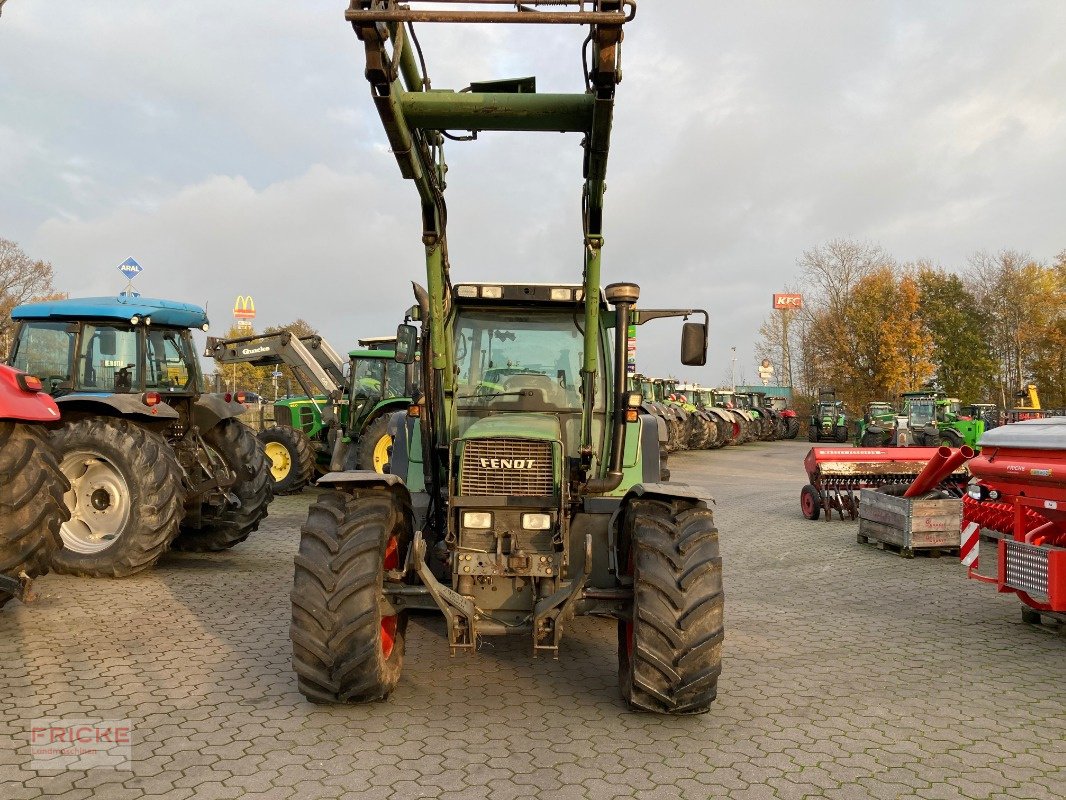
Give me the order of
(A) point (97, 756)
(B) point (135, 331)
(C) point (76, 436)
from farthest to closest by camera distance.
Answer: (B) point (135, 331) → (C) point (76, 436) → (A) point (97, 756)

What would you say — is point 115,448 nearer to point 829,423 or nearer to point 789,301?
point 829,423

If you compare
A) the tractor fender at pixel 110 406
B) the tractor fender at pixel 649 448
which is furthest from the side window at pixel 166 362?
the tractor fender at pixel 649 448

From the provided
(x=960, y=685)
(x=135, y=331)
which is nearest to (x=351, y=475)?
(x=960, y=685)

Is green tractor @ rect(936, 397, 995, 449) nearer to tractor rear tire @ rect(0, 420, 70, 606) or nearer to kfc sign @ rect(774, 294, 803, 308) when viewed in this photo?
tractor rear tire @ rect(0, 420, 70, 606)

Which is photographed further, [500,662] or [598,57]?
[500,662]

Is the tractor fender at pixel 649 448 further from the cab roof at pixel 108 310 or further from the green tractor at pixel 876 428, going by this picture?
the green tractor at pixel 876 428

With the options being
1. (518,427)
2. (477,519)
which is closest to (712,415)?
(518,427)

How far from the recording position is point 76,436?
299 inches

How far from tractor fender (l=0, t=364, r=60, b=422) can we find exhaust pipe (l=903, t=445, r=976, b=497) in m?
8.15

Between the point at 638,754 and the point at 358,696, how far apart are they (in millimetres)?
1525

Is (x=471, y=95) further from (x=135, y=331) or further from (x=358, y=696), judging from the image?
(x=135, y=331)

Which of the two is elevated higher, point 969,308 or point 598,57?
point 969,308

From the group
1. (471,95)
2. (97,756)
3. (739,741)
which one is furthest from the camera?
(471,95)

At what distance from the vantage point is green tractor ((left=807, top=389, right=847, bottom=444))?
1451 inches
